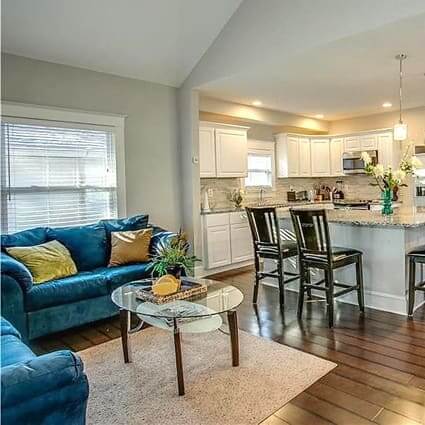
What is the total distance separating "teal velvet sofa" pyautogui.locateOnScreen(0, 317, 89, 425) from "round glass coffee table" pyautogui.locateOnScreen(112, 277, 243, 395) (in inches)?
A: 42.0

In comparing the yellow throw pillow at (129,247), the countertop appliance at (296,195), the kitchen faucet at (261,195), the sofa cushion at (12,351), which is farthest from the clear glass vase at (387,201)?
the sofa cushion at (12,351)

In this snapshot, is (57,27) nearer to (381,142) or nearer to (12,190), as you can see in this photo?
(12,190)

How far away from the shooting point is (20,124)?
4.23 meters

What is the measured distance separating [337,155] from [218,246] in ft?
12.7

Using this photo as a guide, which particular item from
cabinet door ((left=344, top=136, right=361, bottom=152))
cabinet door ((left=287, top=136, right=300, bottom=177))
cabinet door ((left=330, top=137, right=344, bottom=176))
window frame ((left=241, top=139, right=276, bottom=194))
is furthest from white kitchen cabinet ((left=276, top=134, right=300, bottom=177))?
cabinet door ((left=344, top=136, right=361, bottom=152))

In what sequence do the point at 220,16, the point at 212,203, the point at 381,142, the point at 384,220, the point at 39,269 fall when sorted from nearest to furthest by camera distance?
the point at 39,269
the point at 384,220
the point at 220,16
the point at 212,203
the point at 381,142

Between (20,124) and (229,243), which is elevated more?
(20,124)

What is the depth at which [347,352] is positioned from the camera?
2977mm

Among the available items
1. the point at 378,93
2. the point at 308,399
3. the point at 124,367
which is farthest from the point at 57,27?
the point at 378,93

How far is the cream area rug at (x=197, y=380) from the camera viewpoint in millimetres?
2229

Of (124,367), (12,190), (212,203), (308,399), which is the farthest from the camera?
(212,203)

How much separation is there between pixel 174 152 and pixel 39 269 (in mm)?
2746

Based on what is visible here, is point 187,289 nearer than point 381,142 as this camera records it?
Yes

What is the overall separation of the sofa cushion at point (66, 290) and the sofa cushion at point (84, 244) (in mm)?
332
